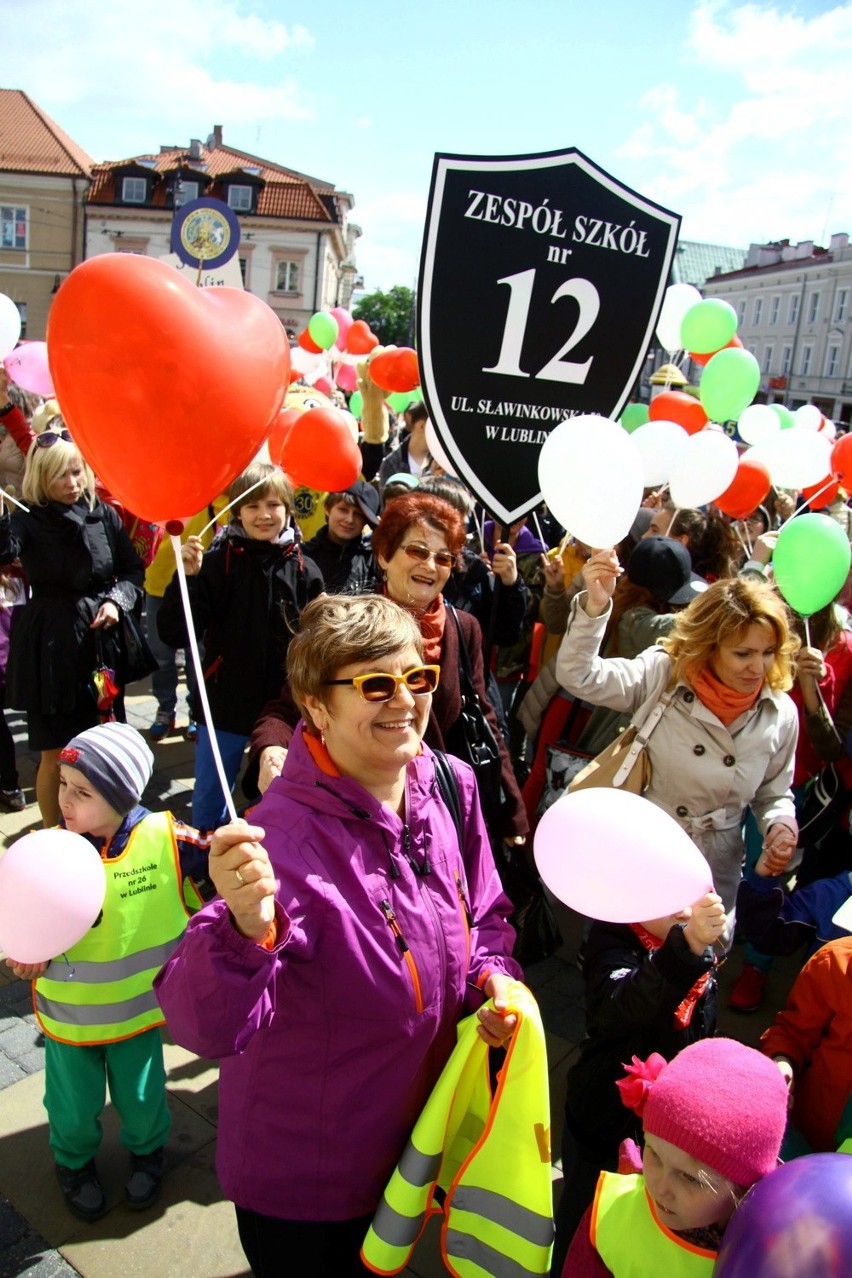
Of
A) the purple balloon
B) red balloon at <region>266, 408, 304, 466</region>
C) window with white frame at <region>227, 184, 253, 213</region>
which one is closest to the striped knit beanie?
the purple balloon

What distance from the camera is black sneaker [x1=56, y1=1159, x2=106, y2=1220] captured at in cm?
211

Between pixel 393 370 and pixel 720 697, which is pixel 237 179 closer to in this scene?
pixel 393 370

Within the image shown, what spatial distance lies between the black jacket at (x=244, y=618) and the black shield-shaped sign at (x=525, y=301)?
113 cm

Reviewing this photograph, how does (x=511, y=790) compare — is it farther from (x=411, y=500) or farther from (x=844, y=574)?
(x=844, y=574)

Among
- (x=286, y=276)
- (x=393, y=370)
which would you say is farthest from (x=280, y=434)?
(x=286, y=276)

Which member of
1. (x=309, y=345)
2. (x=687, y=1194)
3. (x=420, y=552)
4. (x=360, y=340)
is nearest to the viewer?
(x=687, y=1194)

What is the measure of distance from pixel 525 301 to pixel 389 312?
69.8 meters

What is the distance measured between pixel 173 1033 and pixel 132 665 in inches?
108

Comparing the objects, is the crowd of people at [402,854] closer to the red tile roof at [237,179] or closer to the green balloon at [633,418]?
the green balloon at [633,418]

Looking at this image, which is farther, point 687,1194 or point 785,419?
point 785,419

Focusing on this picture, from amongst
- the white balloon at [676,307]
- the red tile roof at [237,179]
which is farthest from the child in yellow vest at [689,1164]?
the red tile roof at [237,179]

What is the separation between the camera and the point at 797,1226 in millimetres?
1025

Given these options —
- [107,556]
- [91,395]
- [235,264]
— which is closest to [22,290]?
[235,264]

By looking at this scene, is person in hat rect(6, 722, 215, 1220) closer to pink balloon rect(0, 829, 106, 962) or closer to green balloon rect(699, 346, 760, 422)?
pink balloon rect(0, 829, 106, 962)
